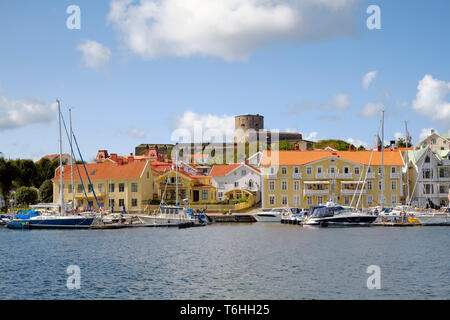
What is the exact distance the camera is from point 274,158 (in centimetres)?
9000

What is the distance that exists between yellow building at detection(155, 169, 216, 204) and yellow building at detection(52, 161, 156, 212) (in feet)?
7.55

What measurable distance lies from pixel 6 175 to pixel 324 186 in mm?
57487

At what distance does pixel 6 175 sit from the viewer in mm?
102562

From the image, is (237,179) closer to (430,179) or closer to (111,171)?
(111,171)

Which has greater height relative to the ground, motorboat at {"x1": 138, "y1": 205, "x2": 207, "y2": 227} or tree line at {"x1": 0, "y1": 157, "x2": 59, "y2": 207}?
tree line at {"x1": 0, "y1": 157, "x2": 59, "y2": 207}

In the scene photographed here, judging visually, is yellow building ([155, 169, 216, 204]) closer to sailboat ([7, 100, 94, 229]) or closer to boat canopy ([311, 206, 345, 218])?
sailboat ([7, 100, 94, 229])

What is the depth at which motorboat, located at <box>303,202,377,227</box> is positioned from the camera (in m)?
70.5

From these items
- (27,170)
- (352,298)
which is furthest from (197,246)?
(27,170)

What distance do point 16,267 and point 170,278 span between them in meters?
11.8

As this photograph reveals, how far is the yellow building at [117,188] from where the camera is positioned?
297 ft

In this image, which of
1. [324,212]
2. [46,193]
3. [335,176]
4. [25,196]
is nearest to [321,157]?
[335,176]

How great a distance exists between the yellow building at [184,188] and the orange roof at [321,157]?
38.6 feet

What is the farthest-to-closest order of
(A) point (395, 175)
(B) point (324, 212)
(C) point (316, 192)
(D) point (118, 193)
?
(D) point (118, 193), (A) point (395, 175), (C) point (316, 192), (B) point (324, 212)

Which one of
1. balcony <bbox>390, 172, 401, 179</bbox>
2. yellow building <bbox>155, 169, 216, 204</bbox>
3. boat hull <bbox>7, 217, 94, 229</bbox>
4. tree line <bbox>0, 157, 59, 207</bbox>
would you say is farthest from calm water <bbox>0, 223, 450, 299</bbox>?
tree line <bbox>0, 157, 59, 207</bbox>
